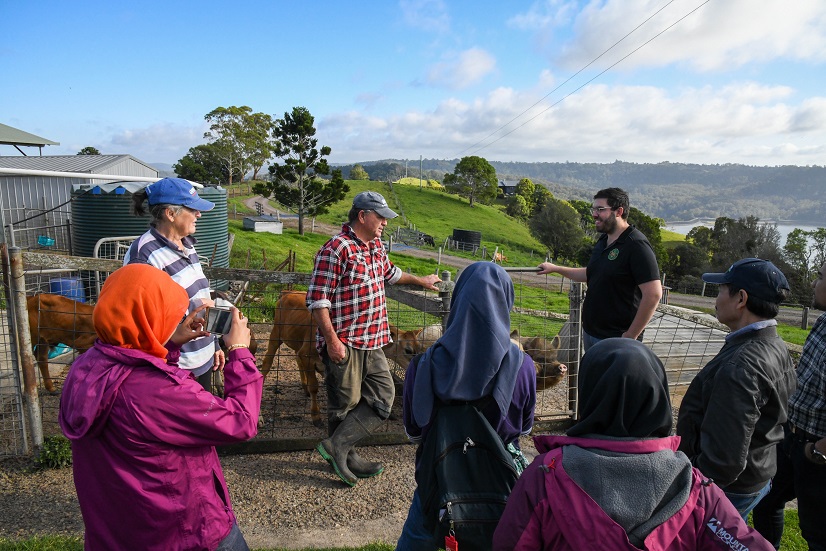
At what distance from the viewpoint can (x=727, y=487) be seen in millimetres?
2748

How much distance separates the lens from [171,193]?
3.49 metres

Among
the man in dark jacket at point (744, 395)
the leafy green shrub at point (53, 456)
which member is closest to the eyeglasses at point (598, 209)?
the man in dark jacket at point (744, 395)

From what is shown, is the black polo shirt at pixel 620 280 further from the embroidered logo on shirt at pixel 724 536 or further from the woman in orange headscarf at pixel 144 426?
the woman in orange headscarf at pixel 144 426

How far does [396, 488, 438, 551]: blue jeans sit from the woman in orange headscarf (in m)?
0.84

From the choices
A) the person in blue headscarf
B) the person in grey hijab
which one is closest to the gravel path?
the person in blue headscarf

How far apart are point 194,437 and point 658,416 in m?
1.61

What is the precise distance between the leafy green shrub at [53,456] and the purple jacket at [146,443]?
109 inches

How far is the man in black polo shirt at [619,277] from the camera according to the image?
13.4 feet

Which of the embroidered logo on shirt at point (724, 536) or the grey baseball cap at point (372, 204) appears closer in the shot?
the embroidered logo on shirt at point (724, 536)

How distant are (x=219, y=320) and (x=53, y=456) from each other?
3.15 metres

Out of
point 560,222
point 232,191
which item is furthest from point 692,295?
point 232,191

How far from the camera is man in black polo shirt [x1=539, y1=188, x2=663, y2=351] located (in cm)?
410

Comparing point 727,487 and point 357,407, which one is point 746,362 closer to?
point 727,487

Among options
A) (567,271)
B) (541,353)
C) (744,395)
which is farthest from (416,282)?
(744,395)
